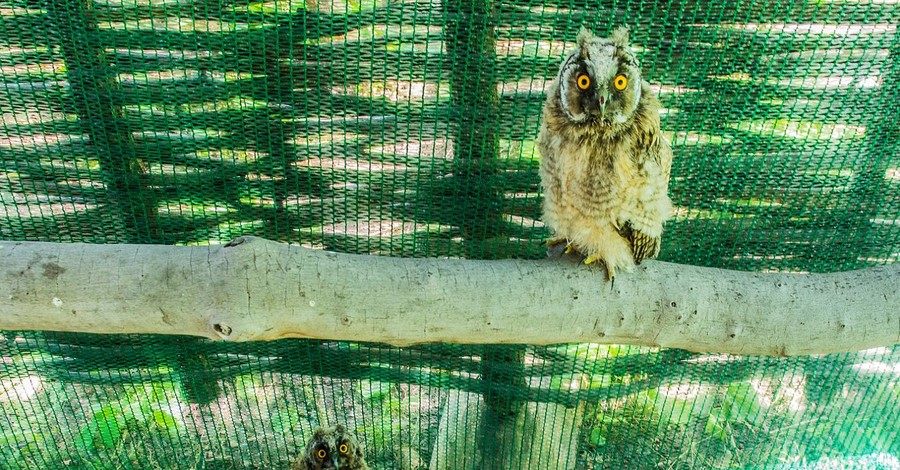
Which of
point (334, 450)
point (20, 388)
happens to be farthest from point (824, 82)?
point (20, 388)

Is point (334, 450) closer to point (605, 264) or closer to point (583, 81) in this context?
point (605, 264)

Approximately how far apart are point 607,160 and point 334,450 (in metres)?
1.70

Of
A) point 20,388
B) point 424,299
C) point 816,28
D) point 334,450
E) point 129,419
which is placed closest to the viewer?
point 424,299

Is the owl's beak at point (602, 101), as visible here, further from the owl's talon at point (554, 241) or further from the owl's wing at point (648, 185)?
the owl's talon at point (554, 241)

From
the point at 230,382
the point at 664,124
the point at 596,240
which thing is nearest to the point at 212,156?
the point at 230,382

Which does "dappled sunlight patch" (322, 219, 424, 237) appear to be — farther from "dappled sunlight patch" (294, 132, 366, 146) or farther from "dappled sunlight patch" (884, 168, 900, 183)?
"dappled sunlight patch" (884, 168, 900, 183)

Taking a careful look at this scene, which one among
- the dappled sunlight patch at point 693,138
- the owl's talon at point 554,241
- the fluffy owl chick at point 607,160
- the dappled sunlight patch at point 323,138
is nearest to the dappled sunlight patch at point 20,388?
the dappled sunlight patch at point 323,138

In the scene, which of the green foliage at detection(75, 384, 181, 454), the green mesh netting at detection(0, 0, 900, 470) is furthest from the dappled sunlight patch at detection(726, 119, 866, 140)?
the green foliage at detection(75, 384, 181, 454)

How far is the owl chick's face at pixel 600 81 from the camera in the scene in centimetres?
209

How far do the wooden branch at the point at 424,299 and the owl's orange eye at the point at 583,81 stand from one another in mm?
610

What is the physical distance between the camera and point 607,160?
227 cm

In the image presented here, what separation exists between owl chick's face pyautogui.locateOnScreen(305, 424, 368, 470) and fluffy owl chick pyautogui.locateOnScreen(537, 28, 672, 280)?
1333mm

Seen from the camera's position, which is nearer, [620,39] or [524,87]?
[620,39]

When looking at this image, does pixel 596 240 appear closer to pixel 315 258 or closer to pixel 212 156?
pixel 315 258
